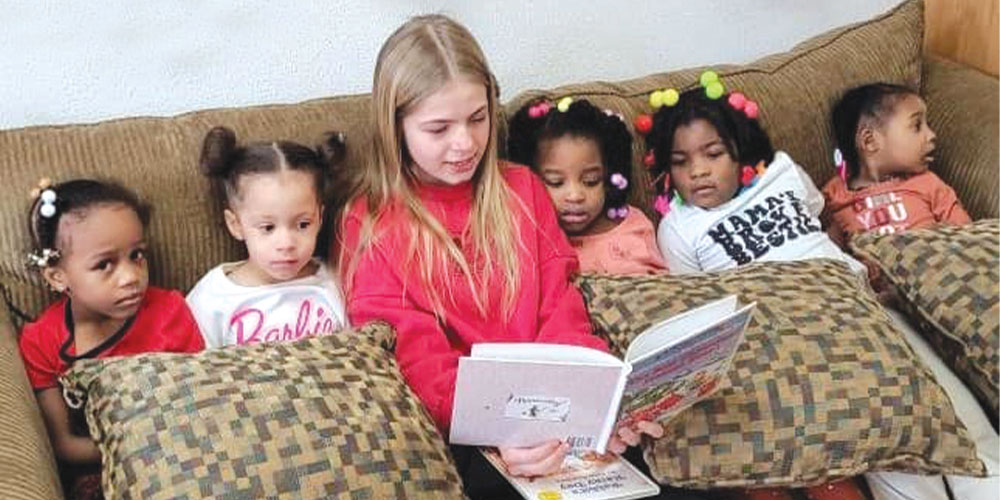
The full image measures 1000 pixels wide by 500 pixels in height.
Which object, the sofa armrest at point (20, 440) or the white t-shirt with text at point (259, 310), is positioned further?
the white t-shirt with text at point (259, 310)

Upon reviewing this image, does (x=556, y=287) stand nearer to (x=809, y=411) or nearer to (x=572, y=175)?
(x=572, y=175)

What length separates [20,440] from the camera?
1.44 meters

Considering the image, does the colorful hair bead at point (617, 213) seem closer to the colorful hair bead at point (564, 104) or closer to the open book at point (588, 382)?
the colorful hair bead at point (564, 104)

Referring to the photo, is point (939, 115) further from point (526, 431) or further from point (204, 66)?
point (204, 66)

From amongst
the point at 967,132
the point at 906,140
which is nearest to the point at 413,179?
the point at 906,140

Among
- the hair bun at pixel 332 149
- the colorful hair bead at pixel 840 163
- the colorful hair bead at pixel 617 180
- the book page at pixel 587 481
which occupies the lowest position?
the book page at pixel 587 481

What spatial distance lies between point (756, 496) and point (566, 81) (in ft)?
3.10

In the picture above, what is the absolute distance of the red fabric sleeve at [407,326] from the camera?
1.74 metres

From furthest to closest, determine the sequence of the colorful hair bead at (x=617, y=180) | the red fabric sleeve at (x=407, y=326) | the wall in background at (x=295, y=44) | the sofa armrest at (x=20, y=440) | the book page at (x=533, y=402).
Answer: the colorful hair bead at (x=617, y=180) → the wall in background at (x=295, y=44) → the red fabric sleeve at (x=407, y=326) → the book page at (x=533, y=402) → the sofa armrest at (x=20, y=440)

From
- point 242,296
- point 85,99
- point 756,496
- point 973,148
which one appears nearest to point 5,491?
point 242,296

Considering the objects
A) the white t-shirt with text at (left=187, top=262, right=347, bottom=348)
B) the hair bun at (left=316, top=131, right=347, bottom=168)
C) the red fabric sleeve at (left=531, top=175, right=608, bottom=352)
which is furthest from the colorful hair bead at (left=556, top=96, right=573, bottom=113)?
the white t-shirt with text at (left=187, top=262, right=347, bottom=348)

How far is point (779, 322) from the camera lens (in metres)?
1.76

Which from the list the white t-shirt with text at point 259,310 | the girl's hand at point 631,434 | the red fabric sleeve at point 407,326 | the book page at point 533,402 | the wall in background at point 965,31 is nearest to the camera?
the book page at point 533,402

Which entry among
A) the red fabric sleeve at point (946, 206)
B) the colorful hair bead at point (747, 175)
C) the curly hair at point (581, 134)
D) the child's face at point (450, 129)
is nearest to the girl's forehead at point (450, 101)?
the child's face at point (450, 129)
